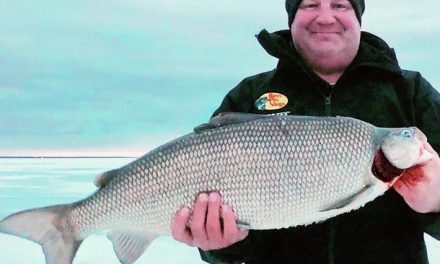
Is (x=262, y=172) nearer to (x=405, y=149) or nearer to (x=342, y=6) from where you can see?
→ (x=405, y=149)

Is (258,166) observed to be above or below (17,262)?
above

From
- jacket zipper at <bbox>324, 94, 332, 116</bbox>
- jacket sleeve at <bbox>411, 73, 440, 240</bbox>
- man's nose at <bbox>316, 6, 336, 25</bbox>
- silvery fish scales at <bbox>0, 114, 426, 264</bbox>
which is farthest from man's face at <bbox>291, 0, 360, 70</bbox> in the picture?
silvery fish scales at <bbox>0, 114, 426, 264</bbox>

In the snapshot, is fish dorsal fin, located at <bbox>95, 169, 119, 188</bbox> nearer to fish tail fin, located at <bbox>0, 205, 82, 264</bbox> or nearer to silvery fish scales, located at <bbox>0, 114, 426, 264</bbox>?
silvery fish scales, located at <bbox>0, 114, 426, 264</bbox>

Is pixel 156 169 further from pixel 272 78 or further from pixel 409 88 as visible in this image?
pixel 409 88

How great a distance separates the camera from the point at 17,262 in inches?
321

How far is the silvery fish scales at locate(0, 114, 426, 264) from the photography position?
3.07m

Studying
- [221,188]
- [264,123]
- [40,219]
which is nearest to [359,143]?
[264,123]

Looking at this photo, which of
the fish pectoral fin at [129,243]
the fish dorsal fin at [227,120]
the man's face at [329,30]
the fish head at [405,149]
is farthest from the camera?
the man's face at [329,30]

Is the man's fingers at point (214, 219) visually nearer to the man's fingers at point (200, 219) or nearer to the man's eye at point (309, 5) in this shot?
the man's fingers at point (200, 219)

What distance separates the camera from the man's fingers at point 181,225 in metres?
3.17

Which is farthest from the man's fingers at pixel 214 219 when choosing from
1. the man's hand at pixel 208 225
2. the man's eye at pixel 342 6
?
the man's eye at pixel 342 6

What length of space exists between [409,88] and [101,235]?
7734 millimetres

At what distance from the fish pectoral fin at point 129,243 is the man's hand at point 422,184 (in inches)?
46.5

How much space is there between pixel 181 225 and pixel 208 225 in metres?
0.13
